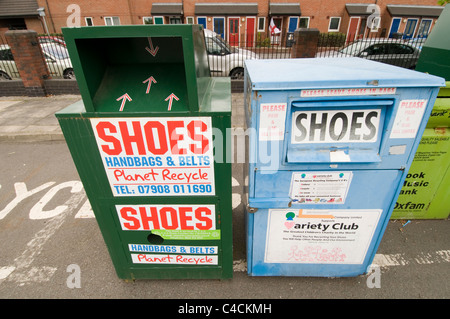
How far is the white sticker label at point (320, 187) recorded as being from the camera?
5.76 ft

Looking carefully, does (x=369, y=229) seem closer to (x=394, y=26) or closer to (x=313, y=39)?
(x=313, y=39)

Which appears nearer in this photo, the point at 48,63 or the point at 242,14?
the point at 48,63

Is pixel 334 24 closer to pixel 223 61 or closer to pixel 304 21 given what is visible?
pixel 304 21

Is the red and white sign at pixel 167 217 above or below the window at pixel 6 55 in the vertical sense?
below

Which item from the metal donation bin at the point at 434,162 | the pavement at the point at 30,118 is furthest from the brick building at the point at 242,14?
the metal donation bin at the point at 434,162

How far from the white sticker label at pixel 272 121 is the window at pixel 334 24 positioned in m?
24.4

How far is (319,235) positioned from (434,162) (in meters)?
1.66

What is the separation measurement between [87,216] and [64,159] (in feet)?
6.65

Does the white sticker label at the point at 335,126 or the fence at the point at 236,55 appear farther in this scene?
the fence at the point at 236,55

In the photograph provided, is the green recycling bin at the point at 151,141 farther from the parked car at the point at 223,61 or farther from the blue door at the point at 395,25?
the blue door at the point at 395,25

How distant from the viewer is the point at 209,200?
186 cm

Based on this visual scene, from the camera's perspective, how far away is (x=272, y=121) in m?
1.57

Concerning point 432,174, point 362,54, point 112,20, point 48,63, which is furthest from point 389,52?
point 112,20

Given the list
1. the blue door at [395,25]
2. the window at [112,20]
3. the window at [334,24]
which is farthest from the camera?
the window at [334,24]
